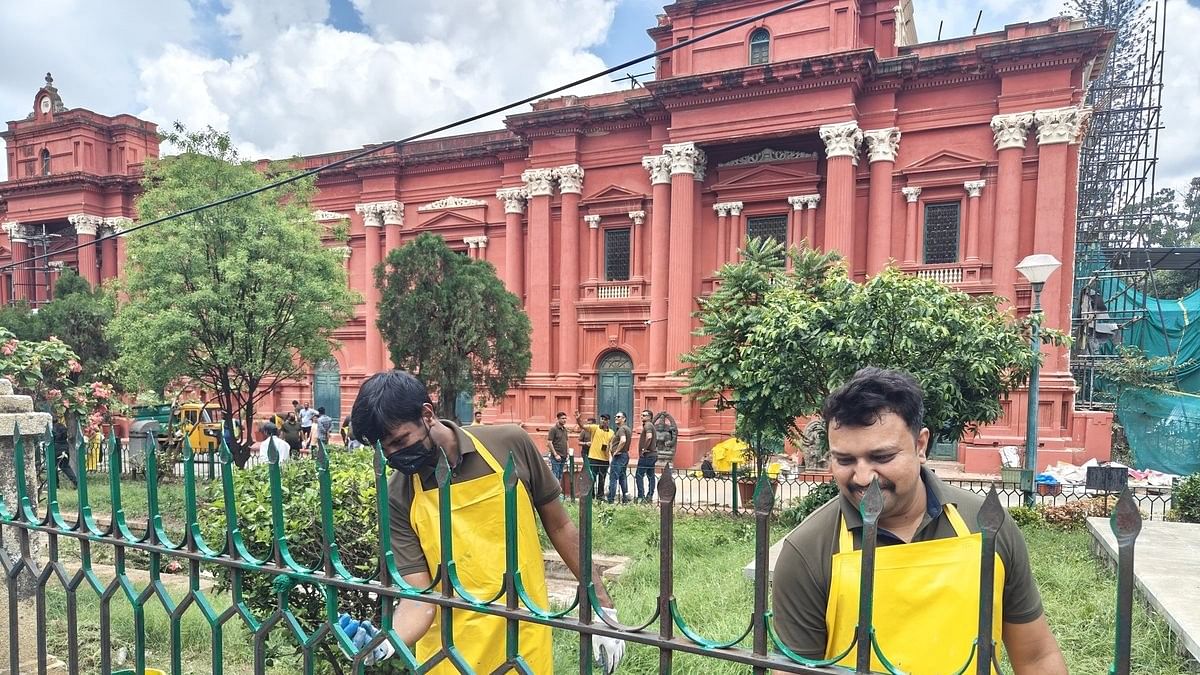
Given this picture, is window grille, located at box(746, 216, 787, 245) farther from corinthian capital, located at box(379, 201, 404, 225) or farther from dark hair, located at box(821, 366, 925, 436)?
dark hair, located at box(821, 366, 925, 436)

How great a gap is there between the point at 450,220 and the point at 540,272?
11.6 ft

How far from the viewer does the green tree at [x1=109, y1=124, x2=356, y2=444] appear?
1188 centimetres

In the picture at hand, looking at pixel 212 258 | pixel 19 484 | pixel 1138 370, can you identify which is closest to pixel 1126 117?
pixel 1138 370

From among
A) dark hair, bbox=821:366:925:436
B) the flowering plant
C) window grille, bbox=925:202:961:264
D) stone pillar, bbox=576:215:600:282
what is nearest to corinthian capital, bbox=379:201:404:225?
stone pillar, bbox=576:215:600:282

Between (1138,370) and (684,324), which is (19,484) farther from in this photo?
(1138,370)

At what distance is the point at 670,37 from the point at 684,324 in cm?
750

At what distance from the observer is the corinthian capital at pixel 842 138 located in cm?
1444

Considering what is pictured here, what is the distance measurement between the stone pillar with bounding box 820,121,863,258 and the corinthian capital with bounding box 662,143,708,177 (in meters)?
2.83

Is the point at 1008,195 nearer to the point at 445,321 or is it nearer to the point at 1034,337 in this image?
the point at 1034,337

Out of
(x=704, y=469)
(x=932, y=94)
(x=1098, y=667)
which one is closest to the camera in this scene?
(x=1098, y=667)

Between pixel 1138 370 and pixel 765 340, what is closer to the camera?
pixel 765 340

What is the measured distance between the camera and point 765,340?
8367mm

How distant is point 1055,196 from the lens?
534 inches

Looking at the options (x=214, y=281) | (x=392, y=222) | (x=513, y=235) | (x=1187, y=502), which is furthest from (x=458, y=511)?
(x=392, y=222)
